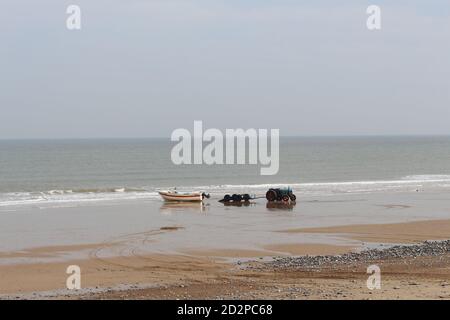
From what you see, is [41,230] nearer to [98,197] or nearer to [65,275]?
[65,275]

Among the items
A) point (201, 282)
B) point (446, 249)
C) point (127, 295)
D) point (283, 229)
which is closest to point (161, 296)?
point (127, 295)

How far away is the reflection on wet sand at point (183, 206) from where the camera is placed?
123ft

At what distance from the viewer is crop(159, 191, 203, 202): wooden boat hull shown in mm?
40438

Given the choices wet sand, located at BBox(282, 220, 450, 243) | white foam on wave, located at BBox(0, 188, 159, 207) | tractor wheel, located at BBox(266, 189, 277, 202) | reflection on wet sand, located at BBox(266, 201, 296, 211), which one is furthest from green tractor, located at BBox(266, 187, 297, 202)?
wet sand, located at BBox(282, 220, 450, 243)

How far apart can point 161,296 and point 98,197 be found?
103 feet

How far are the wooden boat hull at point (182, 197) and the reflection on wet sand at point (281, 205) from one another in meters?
4.23

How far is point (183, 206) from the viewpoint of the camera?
1539 inches

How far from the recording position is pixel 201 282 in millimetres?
16531

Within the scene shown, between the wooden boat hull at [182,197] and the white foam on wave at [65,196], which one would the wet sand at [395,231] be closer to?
the wooden boat hull at [182,197]

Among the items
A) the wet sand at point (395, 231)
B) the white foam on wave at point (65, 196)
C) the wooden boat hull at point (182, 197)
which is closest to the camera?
the wet sand at point (395, 231)

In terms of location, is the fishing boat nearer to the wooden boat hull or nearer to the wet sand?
the wooden boat hull

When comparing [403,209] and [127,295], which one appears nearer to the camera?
[127,295]

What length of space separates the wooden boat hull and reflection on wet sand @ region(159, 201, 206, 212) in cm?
30

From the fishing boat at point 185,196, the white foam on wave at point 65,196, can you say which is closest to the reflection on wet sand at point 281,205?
the fishing boat at point 185,196
